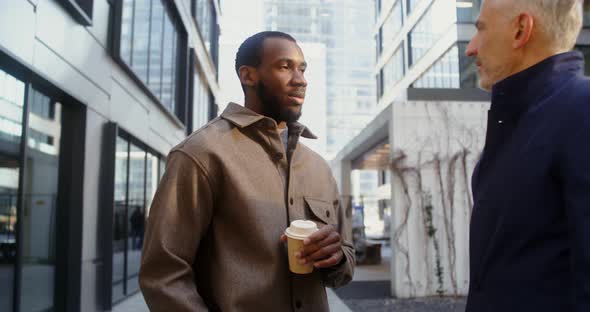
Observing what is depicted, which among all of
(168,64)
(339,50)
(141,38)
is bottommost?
(141,38)

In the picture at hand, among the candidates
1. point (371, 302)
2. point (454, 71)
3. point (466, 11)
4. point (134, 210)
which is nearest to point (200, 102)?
point (454, 71)

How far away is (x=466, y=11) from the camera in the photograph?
1941cm

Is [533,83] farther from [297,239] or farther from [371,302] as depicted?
[371,302]

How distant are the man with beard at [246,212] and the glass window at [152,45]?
6.88 meters

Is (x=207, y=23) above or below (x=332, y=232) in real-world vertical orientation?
above

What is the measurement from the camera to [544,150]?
1.35 metres

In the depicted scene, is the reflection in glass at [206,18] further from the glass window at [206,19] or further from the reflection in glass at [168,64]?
the reflection in glass at [168,64]

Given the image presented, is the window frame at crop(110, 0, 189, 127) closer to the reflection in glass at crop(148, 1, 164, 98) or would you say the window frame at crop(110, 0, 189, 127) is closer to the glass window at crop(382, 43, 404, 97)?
the reflection in glass at crop(148, 1, 164, 98)

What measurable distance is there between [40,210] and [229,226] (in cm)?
518

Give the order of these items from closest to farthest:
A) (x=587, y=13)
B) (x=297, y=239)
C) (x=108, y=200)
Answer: (x=297, y=239) → (x=108, y=200) → (x=587, y=13)

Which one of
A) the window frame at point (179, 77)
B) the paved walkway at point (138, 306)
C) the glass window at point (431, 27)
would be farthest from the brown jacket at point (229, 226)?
the glass window at point (431, 27)

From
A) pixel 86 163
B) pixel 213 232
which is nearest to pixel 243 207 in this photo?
pixel 213 232

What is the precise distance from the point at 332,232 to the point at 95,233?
6.44 meters

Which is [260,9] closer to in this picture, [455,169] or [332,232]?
[455,169]
